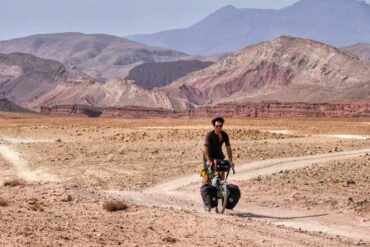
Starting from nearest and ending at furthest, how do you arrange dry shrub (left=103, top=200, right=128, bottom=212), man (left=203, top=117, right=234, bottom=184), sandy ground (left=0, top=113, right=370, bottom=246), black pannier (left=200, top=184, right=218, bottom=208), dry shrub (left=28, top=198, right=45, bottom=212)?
sandy ground (left=0, top=113, right=370, bottom=246), dry shrub (left=28, top=198, right=45, bottom=212), dry shrub (left=103, top=200, right=128, bottom=212), man (left=203, top=117, right=234, bottom=184), black pannier (left=200, top=184, right=218, bottom=208)

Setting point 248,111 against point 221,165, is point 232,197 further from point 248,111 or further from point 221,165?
point 248,111

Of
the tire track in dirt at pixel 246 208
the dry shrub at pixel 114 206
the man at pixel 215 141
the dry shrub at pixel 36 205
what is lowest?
the tire track in dirt at pixel 246 208

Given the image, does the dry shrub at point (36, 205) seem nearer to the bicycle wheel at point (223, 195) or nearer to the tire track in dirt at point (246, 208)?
the tire track in dirt at point (246, 208)

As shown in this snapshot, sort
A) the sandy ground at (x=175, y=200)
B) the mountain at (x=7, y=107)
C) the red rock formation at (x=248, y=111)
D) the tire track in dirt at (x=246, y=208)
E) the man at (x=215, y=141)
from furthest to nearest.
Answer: the mountain at (x=7, y=107) → the red rock formation at (x=248, y=111) → the man at (x=215, y=141) → the tire track in dirt at (x=246, y=208) → the sandy ground at (x=175, y=200)

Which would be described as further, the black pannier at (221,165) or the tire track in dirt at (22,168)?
the tire track in dirt at (22,168)

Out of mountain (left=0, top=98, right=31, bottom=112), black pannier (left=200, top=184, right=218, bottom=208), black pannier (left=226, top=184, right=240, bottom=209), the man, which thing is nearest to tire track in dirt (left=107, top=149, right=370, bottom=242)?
black pannier (left=226, top=184, right=240, bottom=209)

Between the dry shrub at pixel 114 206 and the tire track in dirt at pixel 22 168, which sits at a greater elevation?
the dry shrub at pixel 114 206

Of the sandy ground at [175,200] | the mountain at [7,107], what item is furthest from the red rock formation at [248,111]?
the sandy ground at [175,200]

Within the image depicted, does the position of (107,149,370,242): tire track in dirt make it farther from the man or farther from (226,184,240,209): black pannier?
the man

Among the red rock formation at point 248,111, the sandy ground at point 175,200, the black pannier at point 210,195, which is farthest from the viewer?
the red rock formation at point 248,111

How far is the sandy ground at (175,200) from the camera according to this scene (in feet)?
38.6

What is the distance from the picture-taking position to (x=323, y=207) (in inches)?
706

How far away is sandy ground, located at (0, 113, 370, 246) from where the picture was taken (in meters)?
11.8

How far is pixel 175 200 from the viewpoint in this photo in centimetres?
1867
